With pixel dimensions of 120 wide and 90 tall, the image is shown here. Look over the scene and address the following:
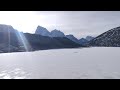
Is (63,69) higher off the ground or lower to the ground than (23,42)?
higher

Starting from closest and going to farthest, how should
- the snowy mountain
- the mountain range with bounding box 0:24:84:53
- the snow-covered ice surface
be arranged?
the snow-covered ice surface
the mountain range with bounding box 0:24:84:53
the snowy mountain

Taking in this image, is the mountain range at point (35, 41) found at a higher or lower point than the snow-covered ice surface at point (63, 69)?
lower

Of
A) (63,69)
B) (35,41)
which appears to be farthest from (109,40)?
(63,69)

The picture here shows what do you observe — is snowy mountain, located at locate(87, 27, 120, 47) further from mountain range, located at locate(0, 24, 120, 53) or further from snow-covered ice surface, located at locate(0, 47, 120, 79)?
snow-covered ice surface, located at locate(0, 47, 120, 79)

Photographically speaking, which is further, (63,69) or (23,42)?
(23,42)

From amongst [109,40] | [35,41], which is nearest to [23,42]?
[35,41]

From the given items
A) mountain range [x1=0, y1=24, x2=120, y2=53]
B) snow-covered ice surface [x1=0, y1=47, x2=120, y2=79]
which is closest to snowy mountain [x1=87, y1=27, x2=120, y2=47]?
mountain range [x1=0, y1=24, x2=120, y2=53]

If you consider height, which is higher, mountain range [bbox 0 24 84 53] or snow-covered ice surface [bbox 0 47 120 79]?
snow-covered ice surface [bbox 0 47 120 79]

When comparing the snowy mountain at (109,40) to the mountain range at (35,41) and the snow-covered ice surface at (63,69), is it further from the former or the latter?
the snow-covered ice surface at (63,69)

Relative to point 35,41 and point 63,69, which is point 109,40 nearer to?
point 35,41

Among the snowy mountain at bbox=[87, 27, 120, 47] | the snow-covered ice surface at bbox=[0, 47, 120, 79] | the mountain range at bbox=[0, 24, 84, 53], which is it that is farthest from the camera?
the snowy mountain at bbox=[87, 27, 120, 47]

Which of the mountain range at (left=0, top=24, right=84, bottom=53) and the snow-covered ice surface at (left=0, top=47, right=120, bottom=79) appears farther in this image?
the mountain range at (left=0, top=24, right=84, bottom=53)

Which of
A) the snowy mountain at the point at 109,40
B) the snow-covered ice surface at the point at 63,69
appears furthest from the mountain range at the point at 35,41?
the snow-covered ice surface at the point at 63,69
